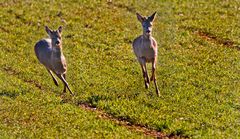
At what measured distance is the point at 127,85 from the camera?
22.7 m

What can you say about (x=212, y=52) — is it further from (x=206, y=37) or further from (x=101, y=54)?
(x=101, y=54)

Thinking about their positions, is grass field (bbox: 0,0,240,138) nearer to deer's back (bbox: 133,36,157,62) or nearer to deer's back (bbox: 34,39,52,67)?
deer's back (bbox: 34,39,52,67)

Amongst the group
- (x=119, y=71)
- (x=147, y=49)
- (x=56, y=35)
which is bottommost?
(x=119, y=71)

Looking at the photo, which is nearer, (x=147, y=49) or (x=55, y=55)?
(x=55, y=55)

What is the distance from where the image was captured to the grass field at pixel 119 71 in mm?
19047

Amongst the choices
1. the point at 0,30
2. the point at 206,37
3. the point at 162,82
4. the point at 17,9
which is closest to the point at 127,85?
the point at 162,82

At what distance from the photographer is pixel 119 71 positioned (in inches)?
960

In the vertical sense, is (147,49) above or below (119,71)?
above

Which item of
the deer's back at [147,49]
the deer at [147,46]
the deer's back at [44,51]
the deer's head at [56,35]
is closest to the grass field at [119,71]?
the deer at [147,46]

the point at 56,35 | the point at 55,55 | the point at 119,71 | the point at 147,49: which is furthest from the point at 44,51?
the point at 147,49

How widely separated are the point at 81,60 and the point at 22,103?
18.0 feet

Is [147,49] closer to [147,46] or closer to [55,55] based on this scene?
[147,46]

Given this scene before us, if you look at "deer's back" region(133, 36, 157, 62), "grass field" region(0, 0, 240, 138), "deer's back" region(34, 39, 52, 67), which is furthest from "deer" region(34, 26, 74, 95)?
"deer's back" region(133, 36, 157, 62)

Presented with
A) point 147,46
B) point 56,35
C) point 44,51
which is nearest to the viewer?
point 56,35
